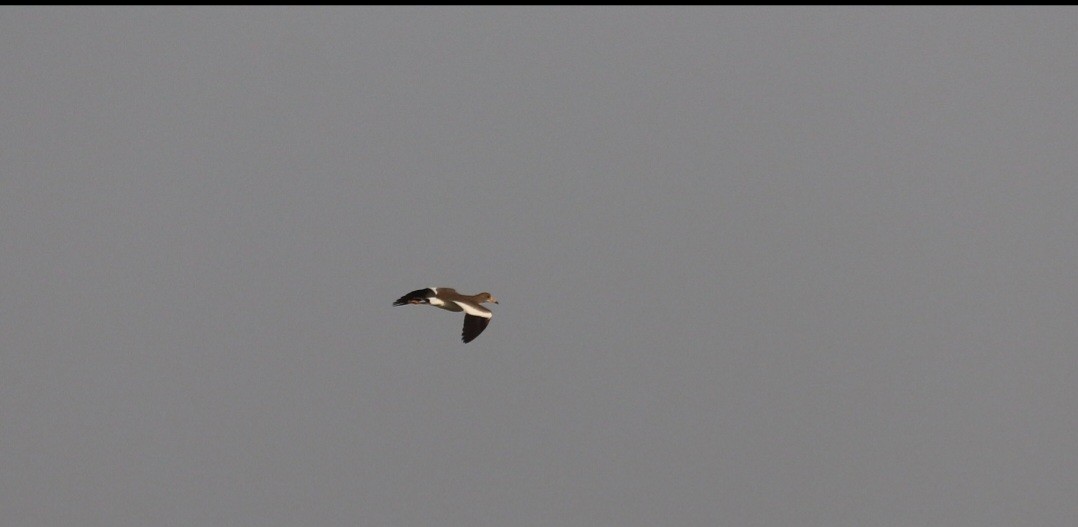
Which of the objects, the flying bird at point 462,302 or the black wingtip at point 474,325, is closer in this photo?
the flying bird at point 462,302

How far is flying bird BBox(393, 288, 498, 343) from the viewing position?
40.8 meters

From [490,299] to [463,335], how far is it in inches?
63.4

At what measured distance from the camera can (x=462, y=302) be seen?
42344 mm

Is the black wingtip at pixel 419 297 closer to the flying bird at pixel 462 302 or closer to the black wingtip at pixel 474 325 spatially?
the flying bird at pixel 462 302

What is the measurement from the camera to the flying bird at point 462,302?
40.8 metres

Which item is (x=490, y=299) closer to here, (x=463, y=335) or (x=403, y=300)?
(x=463, y=335)

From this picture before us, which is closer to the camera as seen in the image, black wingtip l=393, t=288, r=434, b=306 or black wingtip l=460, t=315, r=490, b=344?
black wingtip l=393, t=288, r=434, b=306

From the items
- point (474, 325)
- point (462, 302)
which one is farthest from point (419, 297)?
point (474, 325)

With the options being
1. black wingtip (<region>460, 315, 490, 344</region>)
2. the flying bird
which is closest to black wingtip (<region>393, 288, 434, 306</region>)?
the flying bird

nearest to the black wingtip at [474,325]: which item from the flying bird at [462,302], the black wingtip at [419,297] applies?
the flying bird at [462,302]

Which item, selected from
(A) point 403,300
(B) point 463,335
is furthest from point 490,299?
(A) point 403,300

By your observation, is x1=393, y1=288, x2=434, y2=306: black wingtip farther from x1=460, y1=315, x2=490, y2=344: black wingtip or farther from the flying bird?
x1=460, y1=315, x2=490, y2=344: black wingtip

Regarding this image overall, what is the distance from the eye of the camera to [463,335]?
4400 cm

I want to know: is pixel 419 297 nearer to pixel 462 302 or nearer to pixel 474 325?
pixel 462 302
